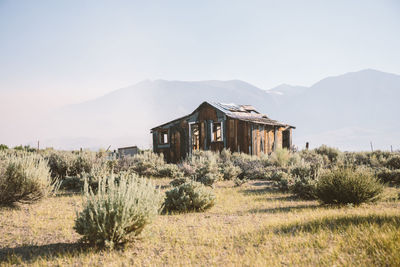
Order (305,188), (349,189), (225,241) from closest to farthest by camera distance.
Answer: (225,241)
(349,189)
(305,188)

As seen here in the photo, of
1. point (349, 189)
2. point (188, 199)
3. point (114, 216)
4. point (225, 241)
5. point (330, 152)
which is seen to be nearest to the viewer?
point (114, 216)

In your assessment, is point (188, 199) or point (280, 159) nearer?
point (188, 199)

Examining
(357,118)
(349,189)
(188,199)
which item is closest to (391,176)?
(349,189)

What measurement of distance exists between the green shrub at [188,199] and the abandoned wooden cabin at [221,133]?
13.6m

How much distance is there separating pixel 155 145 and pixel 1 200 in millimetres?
17579

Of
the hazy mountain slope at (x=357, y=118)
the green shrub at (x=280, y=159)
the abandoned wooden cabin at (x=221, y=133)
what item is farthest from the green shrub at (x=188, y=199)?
the hazy mountain slope at (x=357, y=118)

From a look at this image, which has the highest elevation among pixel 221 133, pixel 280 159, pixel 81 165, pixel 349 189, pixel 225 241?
pixel 221 133

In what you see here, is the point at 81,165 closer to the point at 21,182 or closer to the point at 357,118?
the point at 21,182

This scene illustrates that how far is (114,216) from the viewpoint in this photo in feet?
14.0

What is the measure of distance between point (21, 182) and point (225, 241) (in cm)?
576

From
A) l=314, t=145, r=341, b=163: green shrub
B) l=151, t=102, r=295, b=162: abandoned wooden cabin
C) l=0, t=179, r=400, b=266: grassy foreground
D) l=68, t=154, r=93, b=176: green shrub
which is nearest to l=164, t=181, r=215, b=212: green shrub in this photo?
l=0, t=179, r=400, b=266: grassy foreground

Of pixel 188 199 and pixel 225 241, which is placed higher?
pixel 188 199

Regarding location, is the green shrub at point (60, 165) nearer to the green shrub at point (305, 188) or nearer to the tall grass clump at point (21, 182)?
the tall grass clump at point (21, 182)

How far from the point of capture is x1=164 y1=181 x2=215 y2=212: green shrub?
729cm
